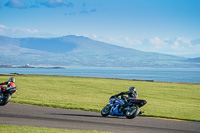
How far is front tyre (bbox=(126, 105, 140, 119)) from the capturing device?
17609mm

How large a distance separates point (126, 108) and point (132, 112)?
22.2 inches

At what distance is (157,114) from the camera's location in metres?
20.8

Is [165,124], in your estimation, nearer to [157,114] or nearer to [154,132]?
[154,132]

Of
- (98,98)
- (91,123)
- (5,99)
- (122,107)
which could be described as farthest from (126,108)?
(98,98)

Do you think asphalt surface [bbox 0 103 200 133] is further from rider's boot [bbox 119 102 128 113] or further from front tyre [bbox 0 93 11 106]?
front tyre [bbox 0 93 11 106]

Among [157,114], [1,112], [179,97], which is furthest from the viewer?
[179,97]

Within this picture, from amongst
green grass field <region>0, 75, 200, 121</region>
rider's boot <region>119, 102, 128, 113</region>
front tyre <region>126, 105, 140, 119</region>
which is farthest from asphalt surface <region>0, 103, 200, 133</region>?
green grass field <region>0, 75, 200, 121</region>

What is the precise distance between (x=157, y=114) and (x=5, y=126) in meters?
Result: 10.4

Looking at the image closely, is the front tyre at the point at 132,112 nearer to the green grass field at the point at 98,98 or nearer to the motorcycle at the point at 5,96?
the green grass field at the point at 98,98

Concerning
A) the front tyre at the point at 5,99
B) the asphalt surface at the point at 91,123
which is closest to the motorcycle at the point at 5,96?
the front tyre at the point at 5,99

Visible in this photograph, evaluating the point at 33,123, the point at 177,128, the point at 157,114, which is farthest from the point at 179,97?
the point at 33,123

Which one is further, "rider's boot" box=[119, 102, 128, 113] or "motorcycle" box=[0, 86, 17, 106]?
"motorcycle" box=[0, 86, 17, 106]

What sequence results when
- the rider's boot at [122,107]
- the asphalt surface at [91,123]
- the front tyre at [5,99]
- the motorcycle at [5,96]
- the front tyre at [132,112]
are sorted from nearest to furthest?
the asphalt surface at [91,123] → the front tyre at [132,112] → the rider's boot at [122,107] → the motorcycle at [5,96] → the front tyre at [5,99]

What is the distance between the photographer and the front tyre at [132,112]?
1761 cm
